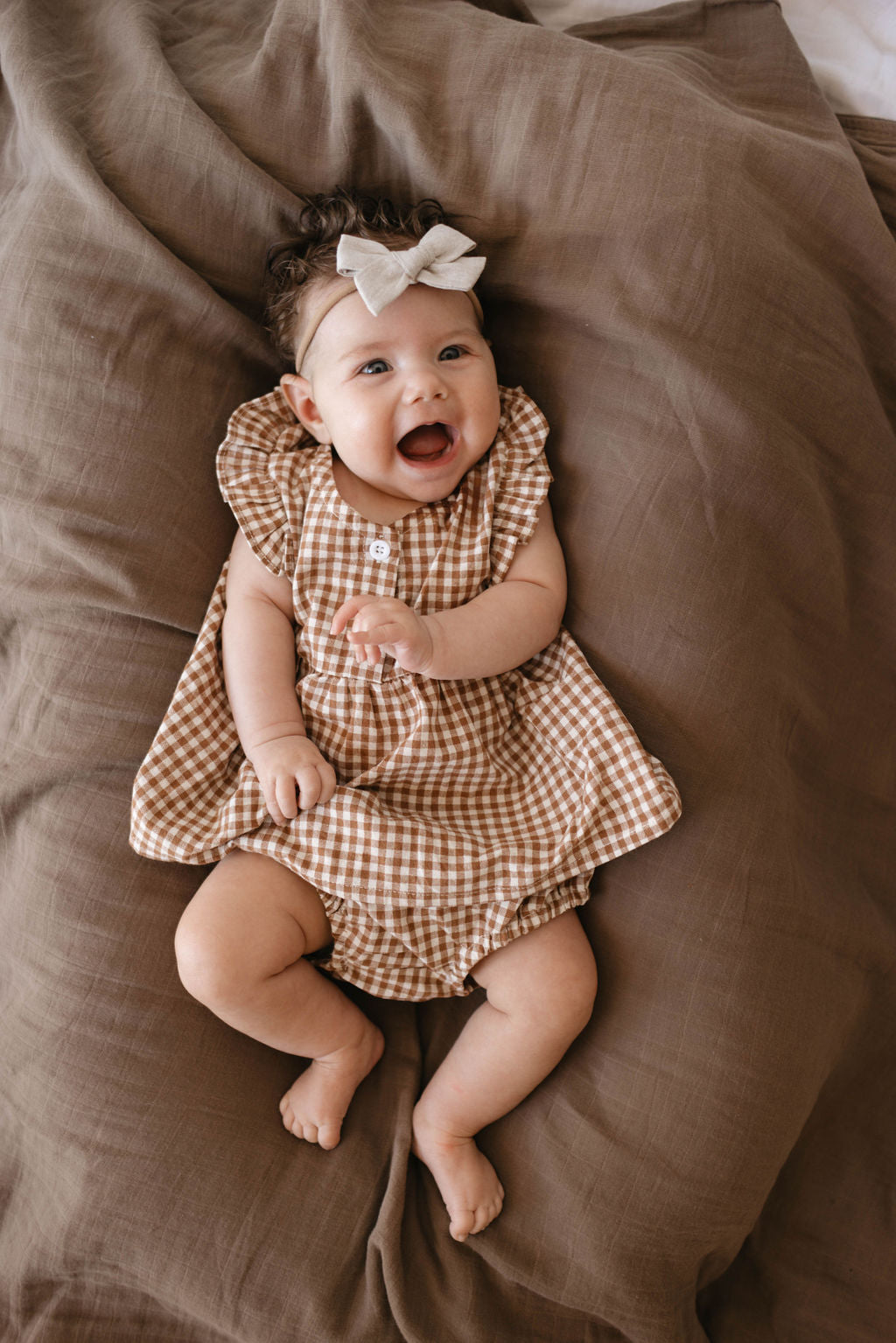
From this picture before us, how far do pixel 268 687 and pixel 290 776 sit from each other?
6.1 inches

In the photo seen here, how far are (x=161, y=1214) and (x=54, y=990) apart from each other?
348 mm

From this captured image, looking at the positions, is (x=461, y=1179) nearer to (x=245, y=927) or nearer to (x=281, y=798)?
(x=245, y=927)

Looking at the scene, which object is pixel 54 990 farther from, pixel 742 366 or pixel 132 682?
pixel 742 366

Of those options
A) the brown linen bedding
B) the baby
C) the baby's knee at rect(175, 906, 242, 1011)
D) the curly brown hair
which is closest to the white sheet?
the brown linen bedding

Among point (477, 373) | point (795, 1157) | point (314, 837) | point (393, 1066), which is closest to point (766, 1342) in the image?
point (795, 1157)

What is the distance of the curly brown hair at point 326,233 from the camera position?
1.51 metres

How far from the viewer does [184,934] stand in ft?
4.48

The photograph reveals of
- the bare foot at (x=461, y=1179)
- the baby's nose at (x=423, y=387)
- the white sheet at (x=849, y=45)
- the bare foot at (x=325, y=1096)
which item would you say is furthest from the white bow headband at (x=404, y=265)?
the bare foot at (x=461, y=1179)

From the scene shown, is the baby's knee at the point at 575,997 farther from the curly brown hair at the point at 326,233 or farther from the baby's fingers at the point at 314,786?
the curly brown hair at the point at 326,233

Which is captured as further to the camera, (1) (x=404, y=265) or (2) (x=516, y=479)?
(2) (x=516, y=479)

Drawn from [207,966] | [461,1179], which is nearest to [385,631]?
[207,966]

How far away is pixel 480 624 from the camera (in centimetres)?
143

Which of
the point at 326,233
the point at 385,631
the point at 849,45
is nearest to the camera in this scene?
the point at 385,631

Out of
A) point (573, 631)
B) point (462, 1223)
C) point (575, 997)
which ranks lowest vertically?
point (462, 1223)
